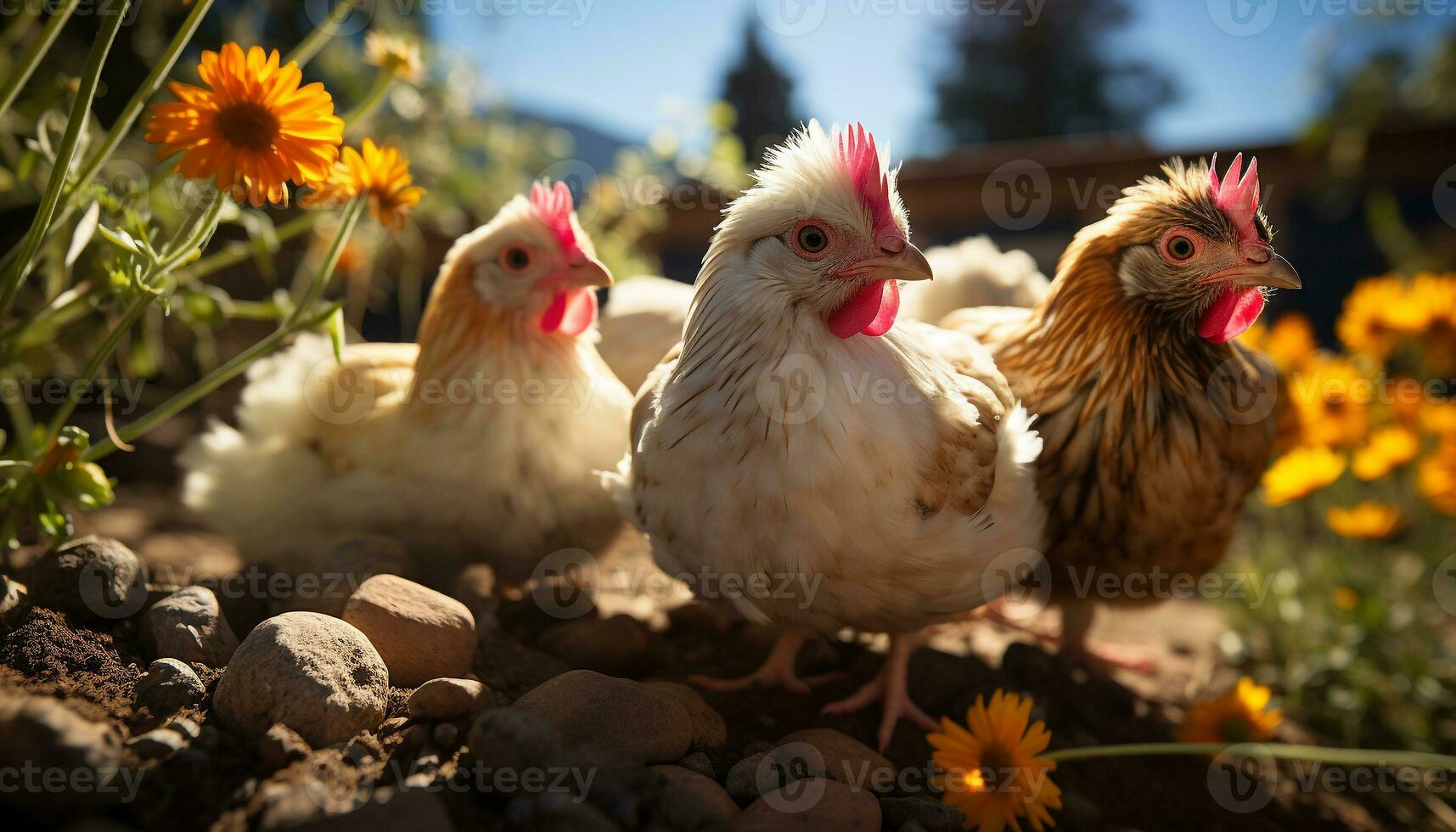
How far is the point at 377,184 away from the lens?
6.24 ft

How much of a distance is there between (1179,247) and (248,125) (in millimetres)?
2012

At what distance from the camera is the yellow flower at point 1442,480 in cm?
255

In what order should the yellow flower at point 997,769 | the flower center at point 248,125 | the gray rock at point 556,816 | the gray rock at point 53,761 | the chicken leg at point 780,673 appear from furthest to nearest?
the chicken leg at point 780,673 < the yellow flower at point 997,769 < the flower center at point 248,125 < the gray rock at point 556,816 < the gray rock at point 53,761

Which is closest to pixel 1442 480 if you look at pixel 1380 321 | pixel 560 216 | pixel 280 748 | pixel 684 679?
pixel 1380 321

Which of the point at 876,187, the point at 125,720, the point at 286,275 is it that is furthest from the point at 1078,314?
the point at 286,275

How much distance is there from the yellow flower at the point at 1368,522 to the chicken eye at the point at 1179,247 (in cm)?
156

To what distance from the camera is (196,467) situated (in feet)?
8.53

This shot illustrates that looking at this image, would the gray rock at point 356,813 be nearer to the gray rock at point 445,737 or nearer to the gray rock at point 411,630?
the gray rock at point 445,737

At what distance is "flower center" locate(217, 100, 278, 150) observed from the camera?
1.50m

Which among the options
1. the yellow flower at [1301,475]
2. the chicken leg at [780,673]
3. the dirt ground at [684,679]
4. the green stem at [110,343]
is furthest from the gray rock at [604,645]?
the yellow flower at [1301,475]

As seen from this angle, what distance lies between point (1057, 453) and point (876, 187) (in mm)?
878

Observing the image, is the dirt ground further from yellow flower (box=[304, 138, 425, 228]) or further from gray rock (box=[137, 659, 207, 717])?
yellow flower (box=[304, 138, 425, 228])

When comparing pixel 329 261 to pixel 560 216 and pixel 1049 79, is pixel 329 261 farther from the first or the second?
pixel 1049 79

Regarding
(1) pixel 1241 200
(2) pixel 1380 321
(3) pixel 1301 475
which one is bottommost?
(3) pixel 1301 475
